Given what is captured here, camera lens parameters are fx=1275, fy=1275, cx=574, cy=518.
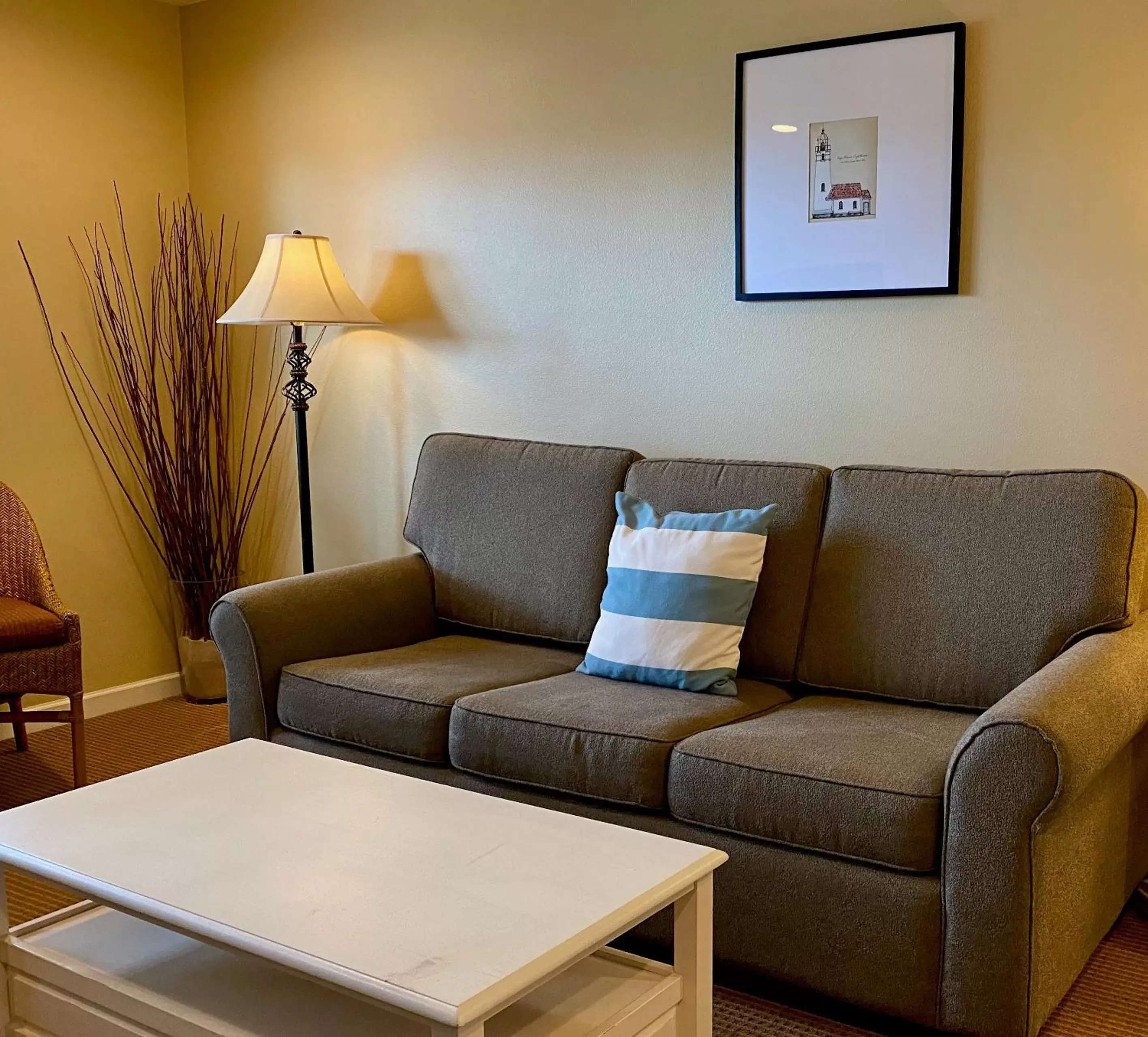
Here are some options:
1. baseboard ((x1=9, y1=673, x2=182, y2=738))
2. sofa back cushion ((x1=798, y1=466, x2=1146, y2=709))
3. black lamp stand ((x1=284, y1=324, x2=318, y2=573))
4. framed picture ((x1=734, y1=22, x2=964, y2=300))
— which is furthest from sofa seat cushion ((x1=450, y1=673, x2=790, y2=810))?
baseboard ((x1=9, y1=673, x2=182, y2=738))

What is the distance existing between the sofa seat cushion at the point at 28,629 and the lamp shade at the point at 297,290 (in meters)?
0.98

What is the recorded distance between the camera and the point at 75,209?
4.08 meters

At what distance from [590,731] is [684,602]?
0.41 metres

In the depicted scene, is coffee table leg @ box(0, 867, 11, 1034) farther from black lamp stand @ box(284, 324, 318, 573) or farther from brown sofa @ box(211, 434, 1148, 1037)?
black lamp stand @ box(284, 324, 318, 573)

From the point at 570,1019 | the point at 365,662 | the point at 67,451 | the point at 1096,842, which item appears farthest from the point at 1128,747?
the point at 67,451

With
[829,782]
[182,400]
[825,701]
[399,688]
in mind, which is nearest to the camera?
[829,782]

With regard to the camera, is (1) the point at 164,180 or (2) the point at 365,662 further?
(1) the point at 164,180

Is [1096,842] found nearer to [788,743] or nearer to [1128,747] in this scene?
[1128,747]

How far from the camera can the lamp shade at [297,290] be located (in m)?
3.64

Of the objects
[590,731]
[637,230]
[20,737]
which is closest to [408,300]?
[637,230]

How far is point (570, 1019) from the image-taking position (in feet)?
5.77

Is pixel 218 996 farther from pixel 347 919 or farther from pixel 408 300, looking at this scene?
pixel 408 300

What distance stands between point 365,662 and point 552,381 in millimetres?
1056

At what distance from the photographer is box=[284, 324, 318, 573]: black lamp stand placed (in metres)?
3.88
